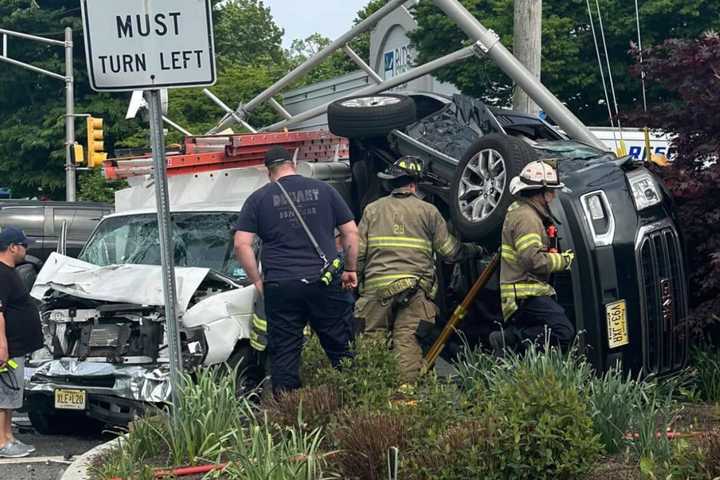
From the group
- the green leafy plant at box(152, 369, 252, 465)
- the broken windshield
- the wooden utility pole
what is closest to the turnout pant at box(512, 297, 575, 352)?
the green leafy plant at box(152, 369, 252, 465)

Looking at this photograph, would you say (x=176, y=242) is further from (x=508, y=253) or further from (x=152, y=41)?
(x=152, y=41)

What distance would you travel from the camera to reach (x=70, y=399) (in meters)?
7.94

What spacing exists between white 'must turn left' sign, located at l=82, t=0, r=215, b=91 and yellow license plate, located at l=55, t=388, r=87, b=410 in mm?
2674

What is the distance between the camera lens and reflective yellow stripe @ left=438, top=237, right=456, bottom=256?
7.89 metres

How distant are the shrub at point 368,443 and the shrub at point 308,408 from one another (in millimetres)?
592

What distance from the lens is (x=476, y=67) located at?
27.7 metres

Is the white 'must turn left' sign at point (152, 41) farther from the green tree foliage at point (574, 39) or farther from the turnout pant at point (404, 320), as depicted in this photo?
the green tree foliage at point (574, 39)

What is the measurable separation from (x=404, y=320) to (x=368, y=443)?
278 cm

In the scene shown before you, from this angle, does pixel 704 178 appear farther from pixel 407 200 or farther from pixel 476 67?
pixel 476 67

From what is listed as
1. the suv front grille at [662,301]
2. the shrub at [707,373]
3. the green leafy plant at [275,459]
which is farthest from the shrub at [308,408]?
the shrub at [707,373]

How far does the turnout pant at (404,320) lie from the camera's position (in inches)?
305

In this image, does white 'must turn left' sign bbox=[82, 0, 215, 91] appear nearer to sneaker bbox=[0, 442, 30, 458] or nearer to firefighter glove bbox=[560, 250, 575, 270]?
firefighter glove bbox=[560, 250, 575, 270]

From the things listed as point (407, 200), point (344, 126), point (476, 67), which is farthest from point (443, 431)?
point (476, 67)

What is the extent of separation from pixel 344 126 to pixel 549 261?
8.59ft
